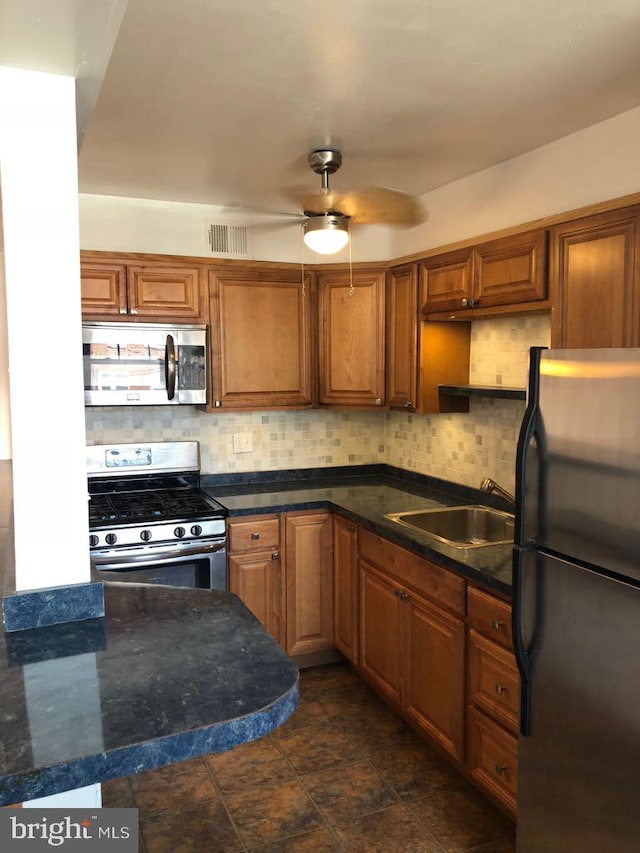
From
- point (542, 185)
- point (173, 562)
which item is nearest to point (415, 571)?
point (173, 562)

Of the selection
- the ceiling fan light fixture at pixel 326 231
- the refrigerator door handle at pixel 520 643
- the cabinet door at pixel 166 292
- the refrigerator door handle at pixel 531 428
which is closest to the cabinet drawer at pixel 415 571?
the refrigerator door handle at pixel 520 643

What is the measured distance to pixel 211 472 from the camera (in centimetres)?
389

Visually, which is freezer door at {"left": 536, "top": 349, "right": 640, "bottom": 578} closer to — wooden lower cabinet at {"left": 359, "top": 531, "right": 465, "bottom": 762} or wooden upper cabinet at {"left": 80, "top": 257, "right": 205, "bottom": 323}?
wooden lower cabinet at {"left": 359, "top": 531, "right": 465, "bottom": 762}

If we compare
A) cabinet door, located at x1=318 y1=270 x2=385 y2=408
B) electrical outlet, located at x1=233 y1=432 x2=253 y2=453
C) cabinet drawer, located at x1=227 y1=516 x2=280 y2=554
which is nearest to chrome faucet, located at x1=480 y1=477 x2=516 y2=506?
cabinet door, located at x1=318 y1=270 x2=385 y2=408

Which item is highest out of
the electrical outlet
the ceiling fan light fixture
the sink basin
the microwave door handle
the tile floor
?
the ceiling fan light fixture

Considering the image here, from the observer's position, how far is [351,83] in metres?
2.11

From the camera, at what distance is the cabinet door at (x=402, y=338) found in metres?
3.42

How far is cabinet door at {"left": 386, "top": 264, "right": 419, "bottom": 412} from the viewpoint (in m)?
3.42

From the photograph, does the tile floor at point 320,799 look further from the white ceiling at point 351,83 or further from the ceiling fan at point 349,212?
the white ceiling at point 351,83

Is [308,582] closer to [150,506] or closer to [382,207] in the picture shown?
[150,506]

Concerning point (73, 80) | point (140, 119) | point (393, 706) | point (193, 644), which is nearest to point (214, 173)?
point (140, 119)

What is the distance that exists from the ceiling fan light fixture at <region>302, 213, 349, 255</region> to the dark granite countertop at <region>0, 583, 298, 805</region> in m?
1.33

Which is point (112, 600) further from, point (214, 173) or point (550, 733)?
point (214, 173)

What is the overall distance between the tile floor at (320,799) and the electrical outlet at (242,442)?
1.50 meters
